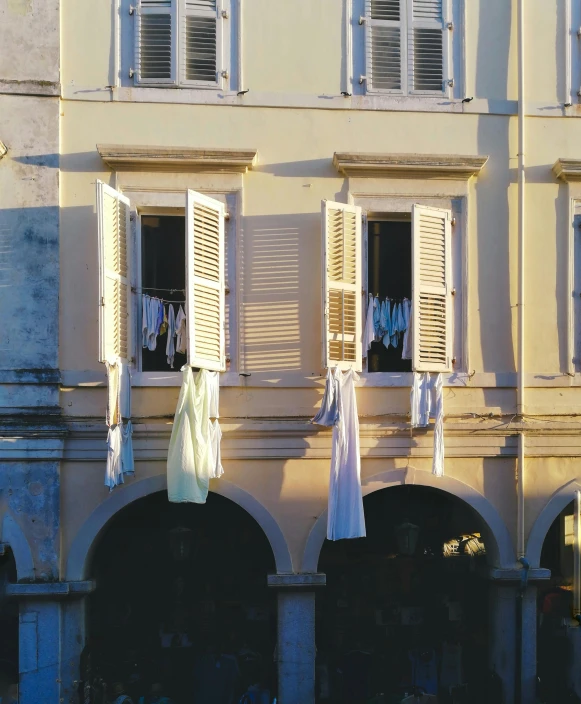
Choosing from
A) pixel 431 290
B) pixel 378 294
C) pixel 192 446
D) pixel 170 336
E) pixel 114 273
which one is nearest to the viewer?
pixel 192 446

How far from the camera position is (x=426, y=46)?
11492mm

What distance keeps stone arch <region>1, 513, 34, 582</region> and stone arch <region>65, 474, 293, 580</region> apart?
422 millimetres

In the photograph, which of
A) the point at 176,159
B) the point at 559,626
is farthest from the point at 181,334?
the point at 559,626

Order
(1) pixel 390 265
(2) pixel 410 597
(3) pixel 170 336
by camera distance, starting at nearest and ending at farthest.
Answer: (3) pixel 170 336
(1) pixel 390 265
(2) pixel 410 597

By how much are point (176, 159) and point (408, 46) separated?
10.3ft

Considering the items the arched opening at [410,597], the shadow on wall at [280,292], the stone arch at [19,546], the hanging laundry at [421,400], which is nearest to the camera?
the stone arch at [19,546]

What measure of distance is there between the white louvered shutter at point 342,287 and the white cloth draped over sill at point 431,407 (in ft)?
2.42

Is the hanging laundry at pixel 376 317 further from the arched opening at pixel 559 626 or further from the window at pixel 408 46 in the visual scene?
the arched opening at pixel 559 626

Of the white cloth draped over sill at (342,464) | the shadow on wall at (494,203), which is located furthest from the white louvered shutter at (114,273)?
the shadow on wall at (494,203)

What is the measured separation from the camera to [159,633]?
39.9 feet

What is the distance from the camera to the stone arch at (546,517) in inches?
436

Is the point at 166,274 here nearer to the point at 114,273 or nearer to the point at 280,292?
the point at 114,273

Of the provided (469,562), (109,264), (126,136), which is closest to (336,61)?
(126,136)

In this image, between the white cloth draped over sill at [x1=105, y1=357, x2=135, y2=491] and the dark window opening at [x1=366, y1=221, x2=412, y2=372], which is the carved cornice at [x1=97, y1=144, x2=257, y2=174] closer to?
the dark window opening at [x1=366, y1=221, x2=412, y2=372]
